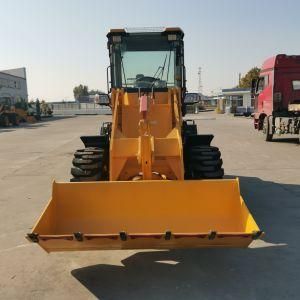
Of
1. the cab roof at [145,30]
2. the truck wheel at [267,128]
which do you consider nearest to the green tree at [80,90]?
the truck wheel at [267,128]

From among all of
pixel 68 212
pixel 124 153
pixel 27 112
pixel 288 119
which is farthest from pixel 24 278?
pixel 27 112

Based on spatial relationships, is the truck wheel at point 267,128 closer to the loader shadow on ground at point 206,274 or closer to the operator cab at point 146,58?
the operator cab at point 146,58

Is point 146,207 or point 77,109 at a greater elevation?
point 146,207

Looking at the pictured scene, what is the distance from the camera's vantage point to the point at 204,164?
6414 mm

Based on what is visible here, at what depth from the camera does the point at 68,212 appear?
5.21m

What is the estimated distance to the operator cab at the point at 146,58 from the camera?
7.52m

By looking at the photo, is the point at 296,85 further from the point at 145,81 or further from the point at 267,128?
the point at 145,81

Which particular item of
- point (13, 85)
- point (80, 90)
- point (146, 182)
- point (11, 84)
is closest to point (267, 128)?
point (146, 182)

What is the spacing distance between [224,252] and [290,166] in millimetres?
6594

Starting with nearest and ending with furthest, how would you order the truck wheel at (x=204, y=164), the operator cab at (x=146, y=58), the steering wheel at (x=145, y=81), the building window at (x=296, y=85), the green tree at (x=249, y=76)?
the truck wheel at (x=204, y=164) → the steering wheel at (x=145, y=81) → the operator cab at (x=146, y=58) → the building window at (x=296, y=85) → the green tree at (x=249, y=76)

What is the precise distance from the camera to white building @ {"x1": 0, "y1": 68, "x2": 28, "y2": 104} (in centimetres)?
5647

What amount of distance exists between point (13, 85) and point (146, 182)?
60.5m

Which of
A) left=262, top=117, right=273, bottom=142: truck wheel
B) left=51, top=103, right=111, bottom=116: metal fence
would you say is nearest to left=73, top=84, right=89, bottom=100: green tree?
left=51, top=103, right=111, bottom=116: metal fence

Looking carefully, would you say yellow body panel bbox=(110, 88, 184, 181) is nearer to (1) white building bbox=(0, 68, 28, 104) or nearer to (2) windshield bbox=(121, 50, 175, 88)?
(2) windshield bbox=(121, 50, 175, 88)
